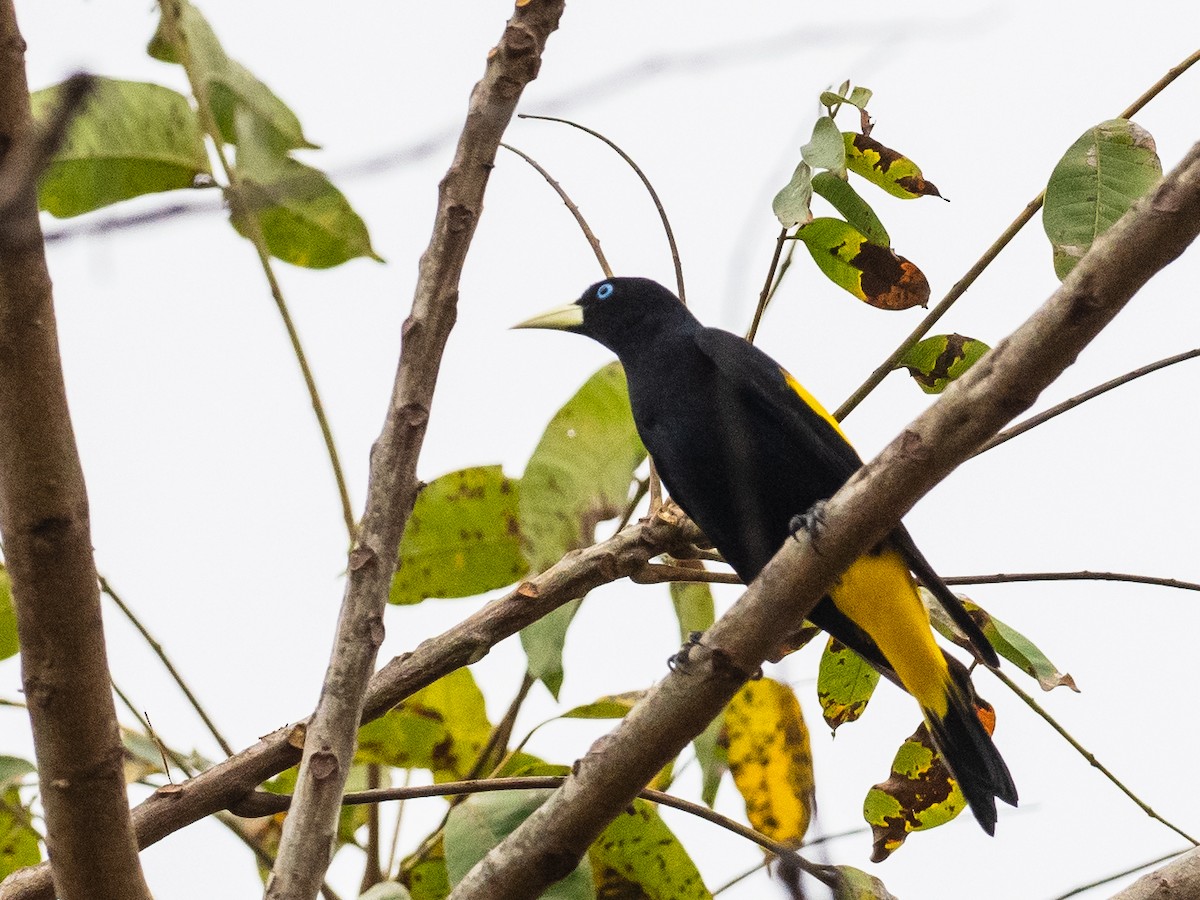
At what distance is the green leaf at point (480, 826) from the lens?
2.38 meters

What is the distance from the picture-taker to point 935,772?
286 cm

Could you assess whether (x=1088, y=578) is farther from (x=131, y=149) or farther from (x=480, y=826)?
(x=131, y=149)

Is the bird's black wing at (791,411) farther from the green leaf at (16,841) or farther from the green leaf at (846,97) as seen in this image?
the green leaf at (16,841)

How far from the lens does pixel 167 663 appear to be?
262 cm

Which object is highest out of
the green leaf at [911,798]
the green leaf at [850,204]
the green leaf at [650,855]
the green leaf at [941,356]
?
the green leaf at [850,204]

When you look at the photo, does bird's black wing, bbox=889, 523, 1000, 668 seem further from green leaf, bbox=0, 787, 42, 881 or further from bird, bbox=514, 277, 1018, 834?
green leaf, bbox=0, 787, 42, 881

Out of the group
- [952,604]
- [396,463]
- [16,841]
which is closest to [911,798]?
[952,604]

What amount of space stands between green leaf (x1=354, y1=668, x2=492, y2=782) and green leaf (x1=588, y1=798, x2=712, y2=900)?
0.59 m

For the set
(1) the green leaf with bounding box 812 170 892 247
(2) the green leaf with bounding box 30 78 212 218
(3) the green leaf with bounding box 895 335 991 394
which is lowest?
(3) the green leaf with bounding box 895 335 991 394

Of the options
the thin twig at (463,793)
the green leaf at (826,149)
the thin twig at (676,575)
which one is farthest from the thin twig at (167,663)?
the green leaf at (826,149)

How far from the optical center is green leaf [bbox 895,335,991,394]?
2.72 metres

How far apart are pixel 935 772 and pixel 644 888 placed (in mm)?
687

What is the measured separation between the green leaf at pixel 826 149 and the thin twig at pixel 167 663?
155 cm

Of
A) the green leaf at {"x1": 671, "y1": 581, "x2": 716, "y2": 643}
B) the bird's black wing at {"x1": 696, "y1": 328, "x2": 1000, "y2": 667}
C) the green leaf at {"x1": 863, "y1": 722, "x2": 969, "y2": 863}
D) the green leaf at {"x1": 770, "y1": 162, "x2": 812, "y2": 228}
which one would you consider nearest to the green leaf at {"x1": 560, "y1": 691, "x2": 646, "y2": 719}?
the green leaf at {"x1": 671, "y1": 581, "x2": 716, "y2": 643}
